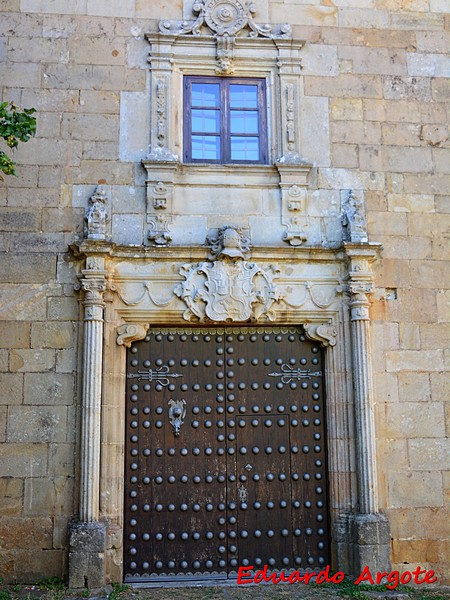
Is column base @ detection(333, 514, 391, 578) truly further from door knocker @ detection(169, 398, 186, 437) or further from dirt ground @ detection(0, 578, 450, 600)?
door knocker @ detection(169, 398, 186, 437)

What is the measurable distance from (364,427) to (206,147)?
3.29 m

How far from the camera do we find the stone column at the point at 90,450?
626 cm

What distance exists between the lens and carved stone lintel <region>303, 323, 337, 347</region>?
708 cm

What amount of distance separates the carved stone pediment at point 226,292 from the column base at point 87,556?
218 cm

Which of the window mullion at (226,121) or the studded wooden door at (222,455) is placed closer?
the studded wooden door at (222,455)

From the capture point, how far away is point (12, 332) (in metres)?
6.80

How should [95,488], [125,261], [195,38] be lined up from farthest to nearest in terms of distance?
[195,38] < [125,261] < [95,488]

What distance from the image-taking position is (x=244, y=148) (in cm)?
745

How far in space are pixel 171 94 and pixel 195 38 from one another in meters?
0.67

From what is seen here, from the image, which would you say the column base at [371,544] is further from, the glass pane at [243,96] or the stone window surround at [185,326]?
the glass pane at [243,96]

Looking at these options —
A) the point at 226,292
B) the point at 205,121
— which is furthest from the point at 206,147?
the point at 226,292

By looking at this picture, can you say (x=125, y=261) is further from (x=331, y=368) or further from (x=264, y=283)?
(x=331, y=368)

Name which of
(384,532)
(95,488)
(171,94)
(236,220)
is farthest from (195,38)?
(384,532)

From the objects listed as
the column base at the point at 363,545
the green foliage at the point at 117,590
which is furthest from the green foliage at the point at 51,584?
the column base at the point at 363,545
